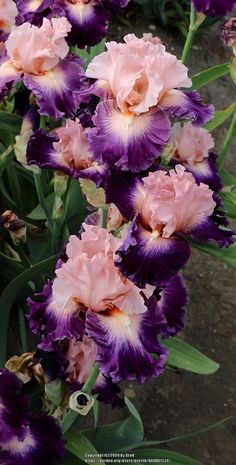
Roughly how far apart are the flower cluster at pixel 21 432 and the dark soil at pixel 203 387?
27.5 inches

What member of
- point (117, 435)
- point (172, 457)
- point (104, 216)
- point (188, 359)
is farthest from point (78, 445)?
point (104, 216)

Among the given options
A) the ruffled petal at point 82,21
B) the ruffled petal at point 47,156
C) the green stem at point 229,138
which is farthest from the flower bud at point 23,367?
the green stem at point 229,138

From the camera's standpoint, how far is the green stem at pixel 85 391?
4.09ft

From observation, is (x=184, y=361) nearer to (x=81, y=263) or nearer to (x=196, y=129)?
(x=196, y=129)

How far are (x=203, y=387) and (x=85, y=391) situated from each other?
1010 mm

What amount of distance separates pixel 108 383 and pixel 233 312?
118cm

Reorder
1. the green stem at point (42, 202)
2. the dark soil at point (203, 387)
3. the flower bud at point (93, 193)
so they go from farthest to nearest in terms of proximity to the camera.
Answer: the dark soil at point (203, 387)
the green stem at point (42, 202)
the flower bud at point (93, 193)

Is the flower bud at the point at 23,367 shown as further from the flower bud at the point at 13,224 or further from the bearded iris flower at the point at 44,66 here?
the bearded iris flower at the point at 44,66

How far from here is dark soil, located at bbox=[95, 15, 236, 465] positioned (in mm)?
2062

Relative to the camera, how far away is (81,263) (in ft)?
3.57

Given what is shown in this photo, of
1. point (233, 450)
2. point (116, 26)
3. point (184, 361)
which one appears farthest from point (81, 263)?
point (116, 26)

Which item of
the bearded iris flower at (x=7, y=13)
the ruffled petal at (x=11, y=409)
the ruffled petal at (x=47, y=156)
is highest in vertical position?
the bearded iris flower at (x=7, y=13)

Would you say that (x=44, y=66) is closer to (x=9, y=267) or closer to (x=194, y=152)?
(x=194, y=152)

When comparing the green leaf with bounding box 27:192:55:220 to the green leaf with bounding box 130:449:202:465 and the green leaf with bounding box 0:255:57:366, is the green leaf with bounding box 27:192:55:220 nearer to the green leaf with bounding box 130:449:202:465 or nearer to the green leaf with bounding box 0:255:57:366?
the green leaf with bounding box 0:255:57:366
